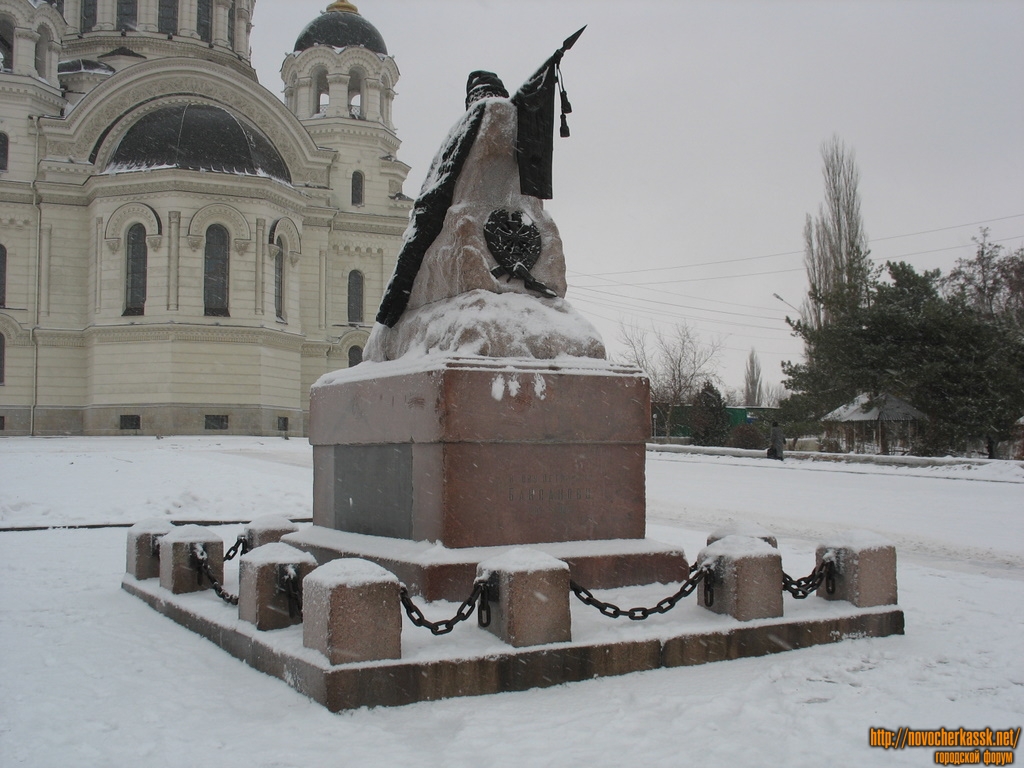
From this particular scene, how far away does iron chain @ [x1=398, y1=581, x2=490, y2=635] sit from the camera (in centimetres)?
469

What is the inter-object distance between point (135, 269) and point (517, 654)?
119ft

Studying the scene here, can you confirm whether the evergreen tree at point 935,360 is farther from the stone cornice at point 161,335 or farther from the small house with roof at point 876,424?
the stone cornice at point 161,335

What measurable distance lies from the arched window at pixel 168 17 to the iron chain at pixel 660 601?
1838 inches

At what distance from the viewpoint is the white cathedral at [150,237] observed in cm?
3628

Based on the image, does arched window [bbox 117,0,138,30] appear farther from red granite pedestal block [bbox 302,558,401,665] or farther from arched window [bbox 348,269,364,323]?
red granite pedestal block [bbox 302,558,401,665]

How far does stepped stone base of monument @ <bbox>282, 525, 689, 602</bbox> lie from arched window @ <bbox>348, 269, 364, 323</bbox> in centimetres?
3957

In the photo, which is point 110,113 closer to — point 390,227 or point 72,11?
point 72,11

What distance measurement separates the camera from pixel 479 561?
18.9ft

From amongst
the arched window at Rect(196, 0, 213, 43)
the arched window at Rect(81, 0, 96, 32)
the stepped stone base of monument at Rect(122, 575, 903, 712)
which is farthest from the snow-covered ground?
the arched window at Rect(81, 0, 96, 32)

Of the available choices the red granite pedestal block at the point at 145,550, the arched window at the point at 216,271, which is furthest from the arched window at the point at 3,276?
the red granite pedestal block at the point at 145,550

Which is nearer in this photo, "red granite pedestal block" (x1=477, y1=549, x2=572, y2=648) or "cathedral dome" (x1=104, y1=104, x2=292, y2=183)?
"red granite pedestal block" (x1=477, y1=549, x2=572, y2=648)

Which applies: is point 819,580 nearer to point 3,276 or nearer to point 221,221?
point 221,221

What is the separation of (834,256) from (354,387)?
38.3 meters

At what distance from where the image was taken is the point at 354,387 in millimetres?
7270
